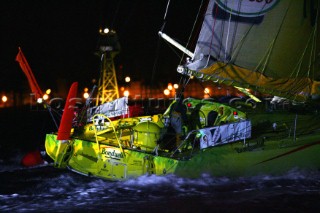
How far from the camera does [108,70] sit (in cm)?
3844

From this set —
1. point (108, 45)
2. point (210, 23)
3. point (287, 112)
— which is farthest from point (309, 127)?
point (108, 45)

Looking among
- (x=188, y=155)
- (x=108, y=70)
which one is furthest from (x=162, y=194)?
(x=108, y=70)

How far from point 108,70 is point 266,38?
28.1 meters

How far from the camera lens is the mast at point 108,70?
3459cm

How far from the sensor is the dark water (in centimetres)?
875

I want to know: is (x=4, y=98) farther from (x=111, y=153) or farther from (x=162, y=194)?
(x=162, y=194)

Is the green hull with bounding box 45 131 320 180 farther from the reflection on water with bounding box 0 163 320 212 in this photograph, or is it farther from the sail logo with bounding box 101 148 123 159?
the reflection on water with bounding box 0 163 320 212

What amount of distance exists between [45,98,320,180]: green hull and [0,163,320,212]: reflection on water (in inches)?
8.7

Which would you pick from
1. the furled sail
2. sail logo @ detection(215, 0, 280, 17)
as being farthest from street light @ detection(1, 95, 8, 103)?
sail logo @ detection(215, 0, 280, 17)

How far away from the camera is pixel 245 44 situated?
452 inches

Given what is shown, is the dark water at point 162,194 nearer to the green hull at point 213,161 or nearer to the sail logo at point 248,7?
the green hull at point 213,161

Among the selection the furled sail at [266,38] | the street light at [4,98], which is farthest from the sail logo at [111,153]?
the street light at [4,98]

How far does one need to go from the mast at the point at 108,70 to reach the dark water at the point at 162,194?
24.2 m

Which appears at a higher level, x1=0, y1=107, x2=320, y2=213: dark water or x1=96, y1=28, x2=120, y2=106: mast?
x1=96, y1=28, x2=120, y2=106: mast
